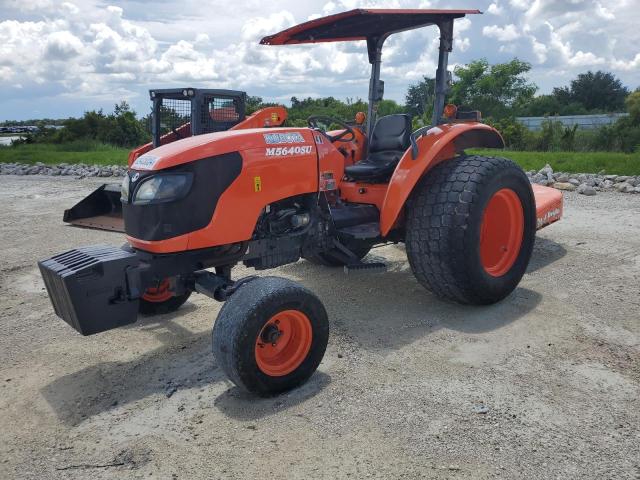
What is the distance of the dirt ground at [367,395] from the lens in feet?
8.54

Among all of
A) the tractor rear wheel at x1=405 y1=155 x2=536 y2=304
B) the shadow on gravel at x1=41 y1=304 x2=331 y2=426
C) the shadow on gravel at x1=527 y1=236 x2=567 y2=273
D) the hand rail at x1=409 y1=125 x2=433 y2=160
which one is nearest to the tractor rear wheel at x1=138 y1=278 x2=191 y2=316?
the shadow on gravel at x1=41 y1=304 x2=331 y2=426

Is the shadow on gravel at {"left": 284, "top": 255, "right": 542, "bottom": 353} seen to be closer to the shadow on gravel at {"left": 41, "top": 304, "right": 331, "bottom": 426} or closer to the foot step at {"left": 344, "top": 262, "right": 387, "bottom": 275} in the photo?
the foot step at {"left": 344, "top": 262, "right": 387, "bottom": 275}

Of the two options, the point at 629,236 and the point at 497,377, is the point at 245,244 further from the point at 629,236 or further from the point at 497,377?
the point at 629,236

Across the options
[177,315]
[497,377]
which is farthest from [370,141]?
[497,377]

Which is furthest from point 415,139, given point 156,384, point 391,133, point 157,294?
point 156,384

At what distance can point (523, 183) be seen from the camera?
4637 mm

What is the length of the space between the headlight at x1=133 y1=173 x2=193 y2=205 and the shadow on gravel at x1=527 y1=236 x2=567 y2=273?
10.8 feet

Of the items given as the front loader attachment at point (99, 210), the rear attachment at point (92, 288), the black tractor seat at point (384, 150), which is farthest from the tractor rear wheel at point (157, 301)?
the front loader attachment at point (99, 210)

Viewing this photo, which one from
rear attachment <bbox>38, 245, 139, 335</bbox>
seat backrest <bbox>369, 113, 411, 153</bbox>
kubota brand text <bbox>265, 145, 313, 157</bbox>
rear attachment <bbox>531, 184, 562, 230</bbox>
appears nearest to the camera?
rear attachment <bbox>38, 245, 139, 335</bbox>

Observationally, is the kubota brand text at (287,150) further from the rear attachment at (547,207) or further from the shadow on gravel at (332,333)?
the rear attachment at (547,207)

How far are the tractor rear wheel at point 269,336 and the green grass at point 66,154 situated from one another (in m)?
14.1

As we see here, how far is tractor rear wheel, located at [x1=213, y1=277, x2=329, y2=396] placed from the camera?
305 cm

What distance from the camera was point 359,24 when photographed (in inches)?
177

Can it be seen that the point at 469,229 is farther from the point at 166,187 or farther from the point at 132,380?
the point at 132,380
